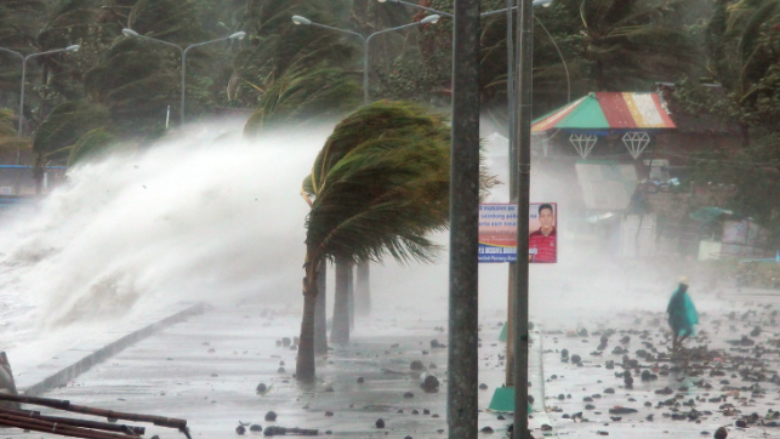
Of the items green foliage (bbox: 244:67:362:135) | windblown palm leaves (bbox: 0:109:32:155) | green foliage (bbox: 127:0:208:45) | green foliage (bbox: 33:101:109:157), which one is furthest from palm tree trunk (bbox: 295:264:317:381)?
green foliage (bbox: 127:0:208:45)

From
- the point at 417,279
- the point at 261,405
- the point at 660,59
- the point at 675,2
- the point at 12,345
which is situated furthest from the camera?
the point at 675,2

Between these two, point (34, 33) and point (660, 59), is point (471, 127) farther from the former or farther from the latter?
point (34, 33)

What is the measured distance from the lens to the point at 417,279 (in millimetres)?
38062

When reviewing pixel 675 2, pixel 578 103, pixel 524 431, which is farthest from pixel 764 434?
pixel 675 2

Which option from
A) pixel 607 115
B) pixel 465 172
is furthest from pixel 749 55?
pixel 465 172

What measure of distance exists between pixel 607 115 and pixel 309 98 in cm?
2817

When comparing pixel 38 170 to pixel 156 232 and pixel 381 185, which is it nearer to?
pixel 156 232

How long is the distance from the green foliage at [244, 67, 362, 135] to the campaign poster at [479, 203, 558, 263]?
7492 mm

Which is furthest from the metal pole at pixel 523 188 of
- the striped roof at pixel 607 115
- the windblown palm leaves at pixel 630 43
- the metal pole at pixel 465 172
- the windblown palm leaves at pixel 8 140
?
the windblown palm leaves at pixel 8 140

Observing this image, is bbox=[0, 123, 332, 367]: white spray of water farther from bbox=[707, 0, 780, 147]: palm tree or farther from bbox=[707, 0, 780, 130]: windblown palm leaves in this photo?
bbox=[707, 0, 780, 147]: palm tree

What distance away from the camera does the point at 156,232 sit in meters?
25.2

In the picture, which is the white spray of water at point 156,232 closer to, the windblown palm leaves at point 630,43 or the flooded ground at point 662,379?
the flooded ground at point 662,379

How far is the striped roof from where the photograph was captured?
44.6m

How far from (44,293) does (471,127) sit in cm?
1805
